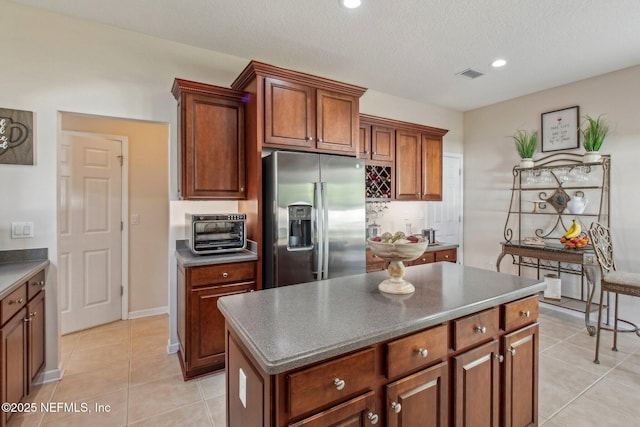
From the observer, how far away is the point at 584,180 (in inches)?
152

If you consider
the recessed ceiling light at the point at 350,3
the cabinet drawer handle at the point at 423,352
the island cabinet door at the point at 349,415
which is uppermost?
the recessed ceiling light at the point at 350,3

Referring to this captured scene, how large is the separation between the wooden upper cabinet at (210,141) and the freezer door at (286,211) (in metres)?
0.38

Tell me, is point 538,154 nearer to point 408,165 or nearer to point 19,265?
point 408,165

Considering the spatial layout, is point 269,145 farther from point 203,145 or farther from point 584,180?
point 584,180

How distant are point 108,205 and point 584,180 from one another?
219 inches

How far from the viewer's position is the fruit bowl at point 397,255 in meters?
1.51

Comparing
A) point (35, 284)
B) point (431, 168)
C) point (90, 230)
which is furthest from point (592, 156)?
point (90, 230)

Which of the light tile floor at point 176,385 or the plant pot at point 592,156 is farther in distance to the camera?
the plant pot at point 592,156

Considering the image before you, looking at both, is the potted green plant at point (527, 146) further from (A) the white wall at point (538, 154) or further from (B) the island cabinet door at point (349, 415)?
(B) the island cabinet door at point (349, 415)

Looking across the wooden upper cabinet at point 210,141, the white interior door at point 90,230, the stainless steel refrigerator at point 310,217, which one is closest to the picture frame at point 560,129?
the stainless steel refrigerator at point 310,217

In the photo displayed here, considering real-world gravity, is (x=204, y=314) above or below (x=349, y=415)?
below

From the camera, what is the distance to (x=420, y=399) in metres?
1.31

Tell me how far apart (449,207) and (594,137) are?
1965mm

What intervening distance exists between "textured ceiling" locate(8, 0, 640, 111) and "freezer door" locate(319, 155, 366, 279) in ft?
3.65
